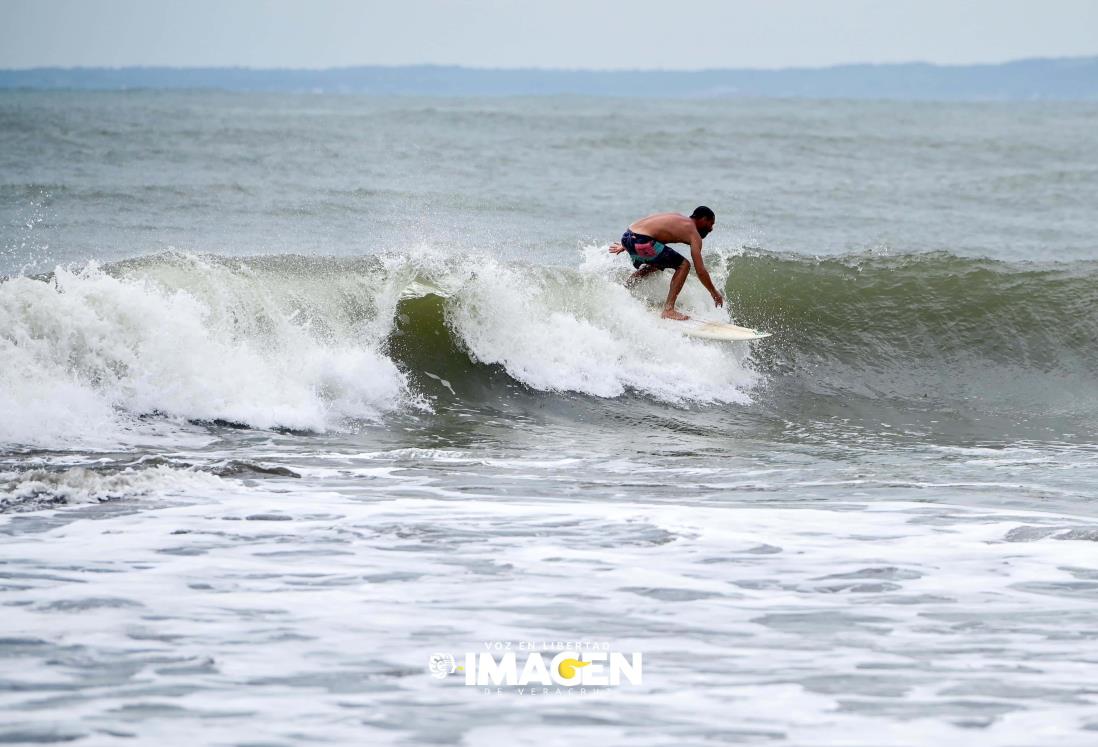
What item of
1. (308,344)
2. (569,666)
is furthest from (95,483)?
(308,344)

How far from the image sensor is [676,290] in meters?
11.3

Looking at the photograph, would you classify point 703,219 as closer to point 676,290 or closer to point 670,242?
point 670,242

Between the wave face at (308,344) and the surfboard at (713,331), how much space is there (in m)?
0.11

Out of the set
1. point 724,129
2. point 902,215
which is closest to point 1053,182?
point 902,215

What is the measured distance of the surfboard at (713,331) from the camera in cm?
1127

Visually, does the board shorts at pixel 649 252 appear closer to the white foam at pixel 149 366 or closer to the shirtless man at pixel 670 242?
the shirtless man at pixel 670 242

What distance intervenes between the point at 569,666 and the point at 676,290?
22.6 ft

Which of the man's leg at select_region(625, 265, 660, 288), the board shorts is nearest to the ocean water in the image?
the man's leg at select_region(625, 265, 660, 288)

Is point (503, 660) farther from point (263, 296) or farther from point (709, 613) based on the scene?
point (263, 296)

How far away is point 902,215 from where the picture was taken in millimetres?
23625

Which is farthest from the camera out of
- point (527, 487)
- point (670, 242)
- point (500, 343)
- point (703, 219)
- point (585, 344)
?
point (585, 344)

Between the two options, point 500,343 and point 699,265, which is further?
point 500,343

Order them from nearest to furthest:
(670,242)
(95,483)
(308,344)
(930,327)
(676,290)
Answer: (95,483), (308,344), (670,242), (676,290), (930,327)

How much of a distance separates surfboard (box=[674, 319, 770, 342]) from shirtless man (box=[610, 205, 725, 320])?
0.12 metres
